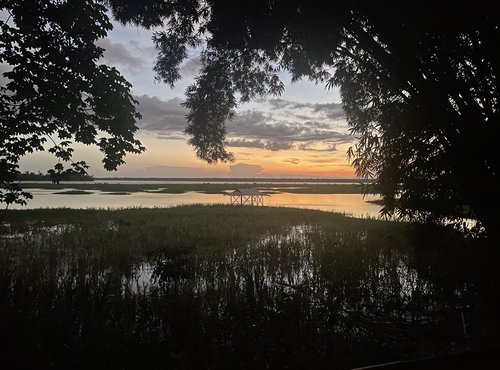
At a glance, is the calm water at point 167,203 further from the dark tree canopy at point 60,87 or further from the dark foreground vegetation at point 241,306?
the dark tree canopy at point 60,87

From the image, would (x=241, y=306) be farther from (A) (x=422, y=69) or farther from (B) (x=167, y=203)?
(B) (x=167, y=203)

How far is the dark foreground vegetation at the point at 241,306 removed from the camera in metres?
5.35

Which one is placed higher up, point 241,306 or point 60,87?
point 60,87

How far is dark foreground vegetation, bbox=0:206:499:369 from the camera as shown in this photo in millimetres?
5352

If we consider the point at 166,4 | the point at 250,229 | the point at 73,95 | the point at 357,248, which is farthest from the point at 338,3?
the point at 250,229

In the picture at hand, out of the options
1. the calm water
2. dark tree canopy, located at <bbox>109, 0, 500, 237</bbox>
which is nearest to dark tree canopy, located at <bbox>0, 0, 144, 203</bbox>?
dark tree canopy, located at <bbox>109, 0, 500, 237</bbox>

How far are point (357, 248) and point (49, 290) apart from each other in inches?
415

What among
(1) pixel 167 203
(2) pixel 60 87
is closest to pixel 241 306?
(2) pixel 60 87

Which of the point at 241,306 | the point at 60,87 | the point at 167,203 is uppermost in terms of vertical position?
the point at 60,87

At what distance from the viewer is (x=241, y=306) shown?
7145 millimetres

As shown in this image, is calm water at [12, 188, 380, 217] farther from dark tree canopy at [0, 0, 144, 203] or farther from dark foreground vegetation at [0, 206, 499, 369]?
dark tree canopy at [0, 0, 144, 203]

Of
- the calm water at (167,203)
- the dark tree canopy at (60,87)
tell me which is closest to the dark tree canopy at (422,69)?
the dark tree canopy at (60,87)

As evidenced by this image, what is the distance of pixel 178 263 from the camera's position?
11.2 m

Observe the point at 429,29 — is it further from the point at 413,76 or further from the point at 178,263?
the point at 178,263
